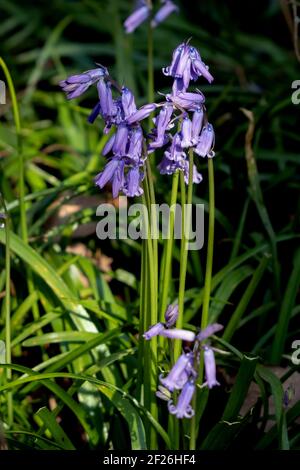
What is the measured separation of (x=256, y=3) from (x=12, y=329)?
533 centimetres

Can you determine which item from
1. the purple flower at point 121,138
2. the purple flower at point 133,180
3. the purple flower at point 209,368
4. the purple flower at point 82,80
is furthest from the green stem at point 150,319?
the purple flower at point 209,368


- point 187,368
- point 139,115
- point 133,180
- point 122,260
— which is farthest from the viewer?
point 122,260

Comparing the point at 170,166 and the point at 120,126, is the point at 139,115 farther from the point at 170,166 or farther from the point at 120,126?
the point at 170,166

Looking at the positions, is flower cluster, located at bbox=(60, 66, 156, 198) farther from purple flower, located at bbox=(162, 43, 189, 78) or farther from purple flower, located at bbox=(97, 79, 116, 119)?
purple flower, located at bbox=(162, 43, 189, 78)

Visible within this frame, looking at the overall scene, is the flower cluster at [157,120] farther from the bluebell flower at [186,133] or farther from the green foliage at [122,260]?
the green foliage at [122,260]

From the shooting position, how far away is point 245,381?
9.21 ft

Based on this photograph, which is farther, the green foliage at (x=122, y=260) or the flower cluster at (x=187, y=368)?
the green foliage at (x=122, y=260)

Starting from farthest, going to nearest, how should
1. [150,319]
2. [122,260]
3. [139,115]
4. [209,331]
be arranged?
[122,260], [150,319], [139,115], [209,331]

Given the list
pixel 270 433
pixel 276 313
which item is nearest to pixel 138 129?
pixel 270 433

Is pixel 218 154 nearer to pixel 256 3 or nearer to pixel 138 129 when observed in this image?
pixel 138 129

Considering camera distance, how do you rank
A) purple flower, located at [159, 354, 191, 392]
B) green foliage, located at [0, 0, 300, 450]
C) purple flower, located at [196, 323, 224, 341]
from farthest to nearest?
green foliage, located at [0, 0, 300, 450], purple flower, located at [159, 354, 191, 392], purple flower, located at [196, 323, 224, 341]

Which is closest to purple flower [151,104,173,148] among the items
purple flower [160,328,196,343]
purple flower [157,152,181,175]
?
purple flower [157,152,181,175]

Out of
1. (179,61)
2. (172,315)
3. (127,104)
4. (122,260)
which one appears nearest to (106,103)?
(127,104)

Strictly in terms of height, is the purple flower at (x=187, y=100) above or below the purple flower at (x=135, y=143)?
above
